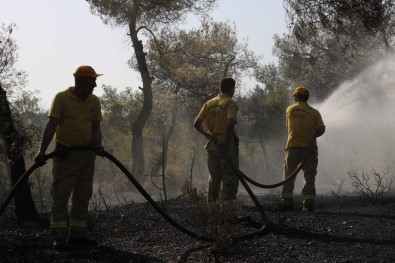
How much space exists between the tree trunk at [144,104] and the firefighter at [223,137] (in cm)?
1645

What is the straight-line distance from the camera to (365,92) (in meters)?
26.6

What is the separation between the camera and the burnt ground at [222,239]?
5391 mm

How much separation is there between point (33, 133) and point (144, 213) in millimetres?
2244

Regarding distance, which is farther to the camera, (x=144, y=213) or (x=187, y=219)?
(x=144, y=213)

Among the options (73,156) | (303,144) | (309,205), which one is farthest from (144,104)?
(73,156)

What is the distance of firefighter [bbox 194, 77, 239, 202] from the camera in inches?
295

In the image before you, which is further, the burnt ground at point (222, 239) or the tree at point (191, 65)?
the tree at point (191, 65)

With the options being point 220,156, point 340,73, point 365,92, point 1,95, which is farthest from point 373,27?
point 340,73

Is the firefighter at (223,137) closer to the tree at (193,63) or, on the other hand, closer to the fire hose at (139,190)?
the fire hose at (139,190)

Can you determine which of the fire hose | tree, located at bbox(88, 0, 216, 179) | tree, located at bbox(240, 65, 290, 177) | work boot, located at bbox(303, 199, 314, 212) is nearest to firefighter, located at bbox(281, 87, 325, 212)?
work boot, located at bbox(303, 199, 314, 212)

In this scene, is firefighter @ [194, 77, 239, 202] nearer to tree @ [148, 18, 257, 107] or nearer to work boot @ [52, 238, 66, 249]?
work boot @ [52, 238, 66, 249]

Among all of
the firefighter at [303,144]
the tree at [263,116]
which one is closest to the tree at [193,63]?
the tree at [263,116]

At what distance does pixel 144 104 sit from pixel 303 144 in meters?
17.4

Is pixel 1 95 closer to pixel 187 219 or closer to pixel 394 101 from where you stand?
pixel 187 219
